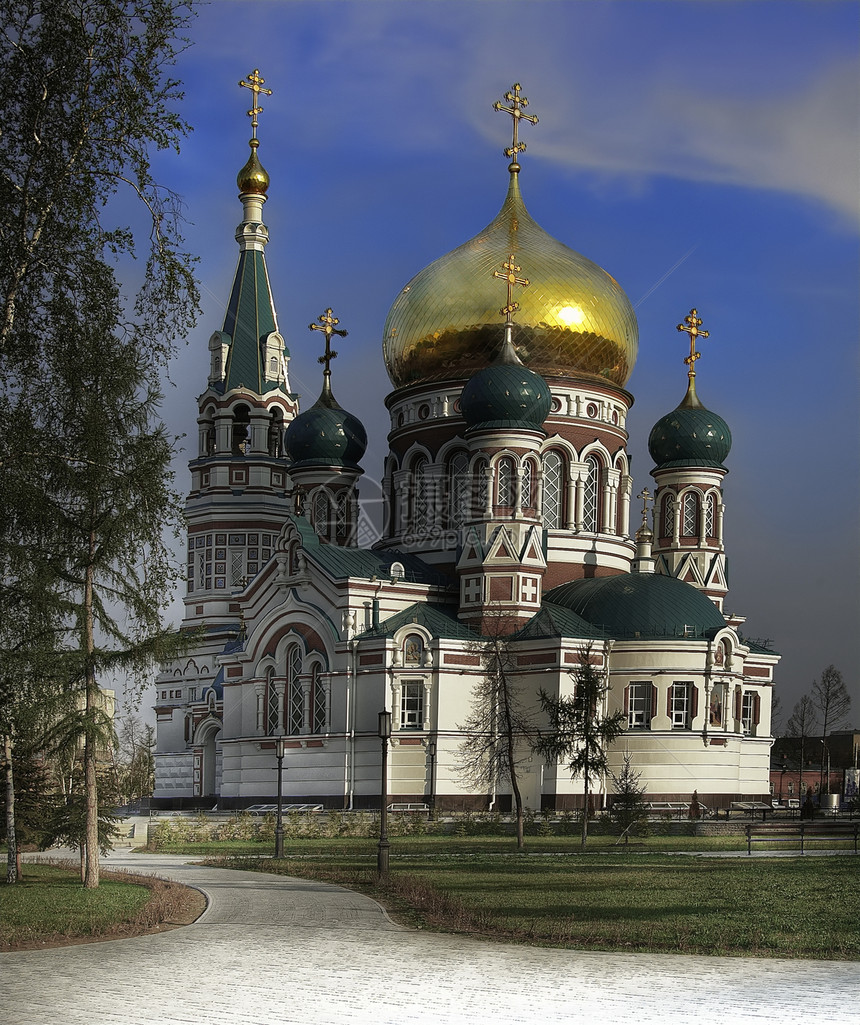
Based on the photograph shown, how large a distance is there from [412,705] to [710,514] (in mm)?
11581

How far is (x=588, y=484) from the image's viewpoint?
42500 millimetres

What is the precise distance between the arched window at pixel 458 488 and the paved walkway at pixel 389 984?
27.4 meters

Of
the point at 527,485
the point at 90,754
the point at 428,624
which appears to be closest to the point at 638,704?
the point at 428,624

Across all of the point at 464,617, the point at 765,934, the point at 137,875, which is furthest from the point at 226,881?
the point at 464,617

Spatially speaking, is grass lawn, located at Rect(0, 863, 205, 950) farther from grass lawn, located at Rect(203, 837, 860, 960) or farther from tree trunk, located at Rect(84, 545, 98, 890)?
grass lawn, located at Rect(203, 837, 860, 960)

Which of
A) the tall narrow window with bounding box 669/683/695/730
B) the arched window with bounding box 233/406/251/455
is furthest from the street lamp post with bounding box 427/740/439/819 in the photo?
the arched window with bounding box 233/406/251/455

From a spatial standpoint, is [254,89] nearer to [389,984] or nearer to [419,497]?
[419,497]

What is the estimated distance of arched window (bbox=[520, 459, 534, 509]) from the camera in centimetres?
3903

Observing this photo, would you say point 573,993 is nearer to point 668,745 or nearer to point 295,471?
point 668,745

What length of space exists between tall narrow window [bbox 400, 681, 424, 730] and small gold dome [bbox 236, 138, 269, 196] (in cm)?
1968

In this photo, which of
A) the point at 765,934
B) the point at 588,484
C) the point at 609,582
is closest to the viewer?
the point at 765,934

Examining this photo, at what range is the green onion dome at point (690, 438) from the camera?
43250 millimetres

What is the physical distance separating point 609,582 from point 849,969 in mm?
28137

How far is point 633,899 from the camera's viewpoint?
53.3 ft
